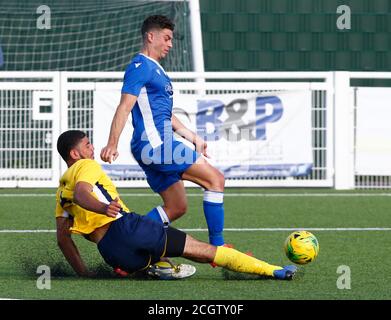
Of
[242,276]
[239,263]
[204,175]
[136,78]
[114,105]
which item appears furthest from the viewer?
[114,105]

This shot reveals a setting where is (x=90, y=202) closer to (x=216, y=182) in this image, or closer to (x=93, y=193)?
(x=93, y=193)

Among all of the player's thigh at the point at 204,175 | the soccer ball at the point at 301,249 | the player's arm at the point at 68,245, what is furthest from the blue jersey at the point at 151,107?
the soccer ball at the point at 301,249

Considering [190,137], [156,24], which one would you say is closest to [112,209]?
[190,137]

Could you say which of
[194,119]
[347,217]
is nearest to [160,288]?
[347,217]

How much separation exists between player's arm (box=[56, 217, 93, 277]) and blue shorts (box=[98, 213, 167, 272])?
28 centimetres

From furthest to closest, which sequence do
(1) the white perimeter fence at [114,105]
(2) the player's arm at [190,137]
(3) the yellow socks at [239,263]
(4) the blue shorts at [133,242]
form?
(1) the white perimeter fence at [114,105], (2) the player's arm at [190,137], (3) the yellow socks at [239,263], (4) the blue shorts at [133,242]

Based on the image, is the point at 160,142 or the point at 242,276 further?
the point at 160,142

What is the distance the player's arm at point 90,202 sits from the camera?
6.80 m

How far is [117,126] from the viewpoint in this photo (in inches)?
299

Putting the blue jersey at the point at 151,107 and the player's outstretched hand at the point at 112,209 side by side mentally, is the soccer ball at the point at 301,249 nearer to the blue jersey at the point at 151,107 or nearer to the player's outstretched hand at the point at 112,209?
the blue jersey at the point at 151,107

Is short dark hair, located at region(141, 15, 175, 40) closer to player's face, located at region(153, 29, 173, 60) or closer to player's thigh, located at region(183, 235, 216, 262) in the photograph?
player's face, located at region(153, 29, 173, 60)

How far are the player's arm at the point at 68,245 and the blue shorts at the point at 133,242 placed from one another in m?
0.28

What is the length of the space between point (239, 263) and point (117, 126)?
116 cm
